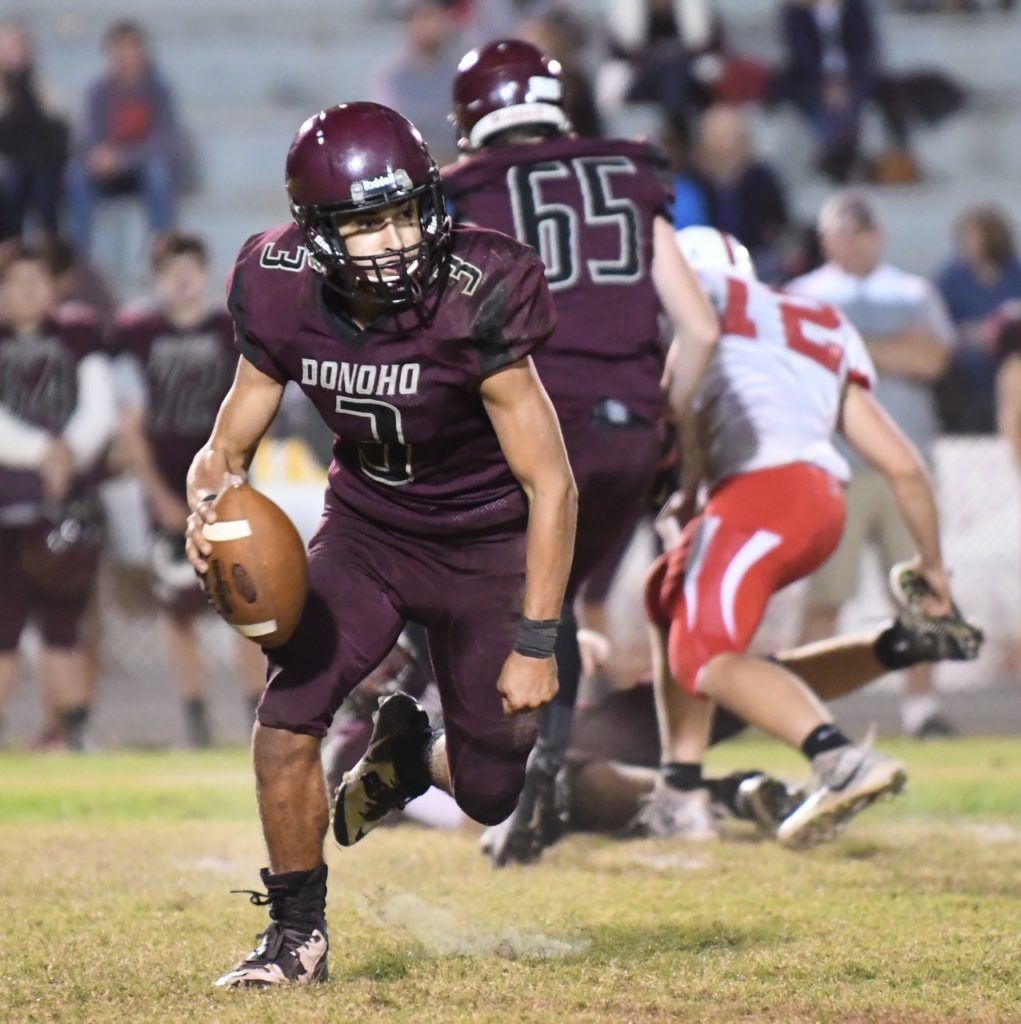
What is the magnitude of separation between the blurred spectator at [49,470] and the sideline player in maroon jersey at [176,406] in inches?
7.2

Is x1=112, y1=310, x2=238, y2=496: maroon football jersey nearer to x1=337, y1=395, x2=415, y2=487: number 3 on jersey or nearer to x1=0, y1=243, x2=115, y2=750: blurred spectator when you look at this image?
x1=0, y1=243, x2=115, y2=750: blurred spectator

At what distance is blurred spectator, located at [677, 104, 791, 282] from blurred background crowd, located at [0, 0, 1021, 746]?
13 millimetres

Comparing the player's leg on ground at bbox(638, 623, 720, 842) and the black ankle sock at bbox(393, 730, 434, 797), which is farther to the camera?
the player's leg on ground at bbox(638, 623, 720, 842)

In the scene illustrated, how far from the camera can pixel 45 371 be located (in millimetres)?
8195

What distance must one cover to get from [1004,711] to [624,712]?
11.3ft

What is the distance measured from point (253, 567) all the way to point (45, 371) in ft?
15.9

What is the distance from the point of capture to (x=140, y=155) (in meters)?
11.6

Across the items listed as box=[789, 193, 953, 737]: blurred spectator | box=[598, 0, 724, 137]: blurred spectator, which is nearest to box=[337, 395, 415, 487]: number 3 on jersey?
box=[789, 193, 953, 737]: blurred spectator

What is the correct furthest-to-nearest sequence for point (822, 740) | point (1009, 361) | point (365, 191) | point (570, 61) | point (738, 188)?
point (738, 188) → point (570, 61) → point (1009, 361) → point (822, 740) → point (365, 191)

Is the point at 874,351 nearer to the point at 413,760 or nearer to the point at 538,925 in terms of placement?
the point at 413,760

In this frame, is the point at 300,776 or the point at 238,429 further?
the point at 238,429

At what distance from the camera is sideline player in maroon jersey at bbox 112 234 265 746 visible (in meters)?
8.34

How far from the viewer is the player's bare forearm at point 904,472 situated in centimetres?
521

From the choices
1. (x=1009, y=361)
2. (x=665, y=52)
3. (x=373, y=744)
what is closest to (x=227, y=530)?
(x=373, y=744)
